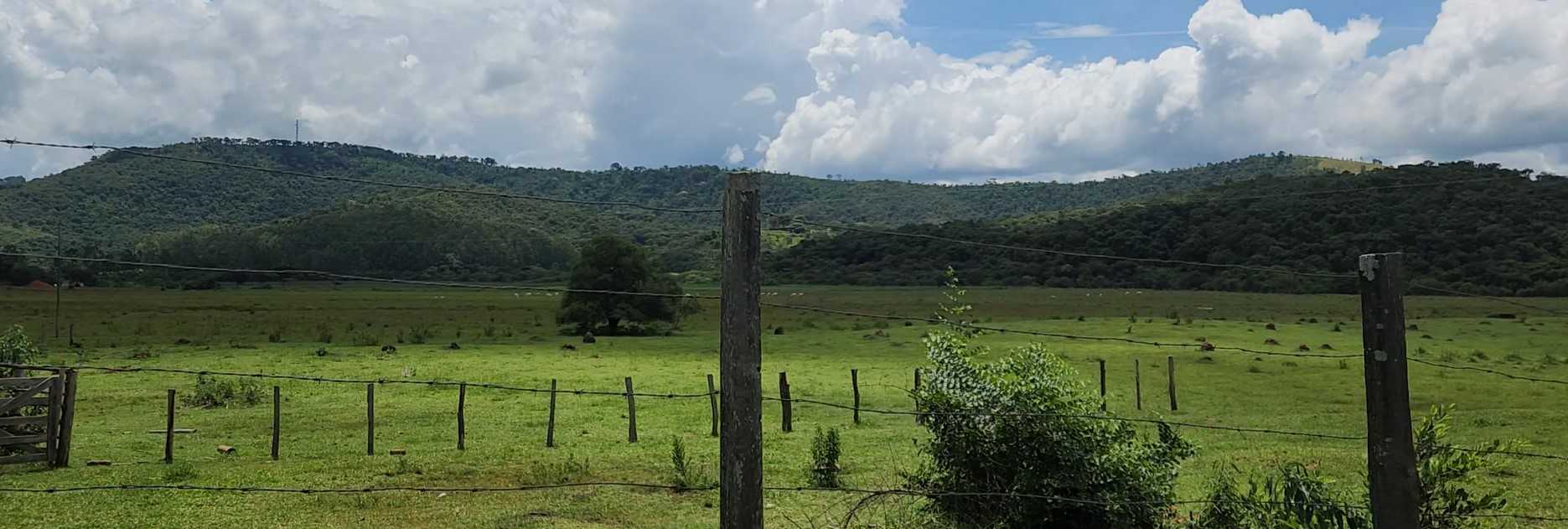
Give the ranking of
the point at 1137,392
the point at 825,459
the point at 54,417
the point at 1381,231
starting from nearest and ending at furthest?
the point at 825,459 → the point at 54,417 → the point at 1137,392 → the point at 1381,231

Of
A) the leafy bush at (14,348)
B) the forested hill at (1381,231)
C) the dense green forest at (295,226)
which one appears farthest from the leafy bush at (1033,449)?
the dense green forest at (295,226)

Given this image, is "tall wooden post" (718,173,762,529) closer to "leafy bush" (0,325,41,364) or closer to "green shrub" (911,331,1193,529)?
"green shrub" (911,331,1193,529)

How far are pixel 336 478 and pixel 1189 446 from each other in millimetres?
14362

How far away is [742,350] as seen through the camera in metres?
5.56

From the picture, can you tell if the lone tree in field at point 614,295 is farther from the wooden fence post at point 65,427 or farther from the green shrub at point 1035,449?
the green shrub at point 1035,449

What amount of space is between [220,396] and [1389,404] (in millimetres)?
30929

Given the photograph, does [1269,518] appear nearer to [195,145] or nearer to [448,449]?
[448,449]

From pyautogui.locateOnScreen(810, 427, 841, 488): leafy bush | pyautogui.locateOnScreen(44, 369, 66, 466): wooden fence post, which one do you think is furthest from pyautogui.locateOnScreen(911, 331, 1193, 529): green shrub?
pyautogui.locateOnScreen(44, 369, 66, 466): wooden fence post

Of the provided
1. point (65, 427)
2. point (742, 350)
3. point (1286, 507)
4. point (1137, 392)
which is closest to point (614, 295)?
point (1137, 392)

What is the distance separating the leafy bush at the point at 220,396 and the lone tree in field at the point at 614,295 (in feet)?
112

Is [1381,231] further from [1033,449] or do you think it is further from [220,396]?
[220,396]

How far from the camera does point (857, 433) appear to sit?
74.2 ft

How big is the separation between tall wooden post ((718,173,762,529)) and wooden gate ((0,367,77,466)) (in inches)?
625

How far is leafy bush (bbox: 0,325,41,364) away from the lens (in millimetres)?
18603
